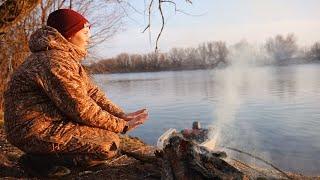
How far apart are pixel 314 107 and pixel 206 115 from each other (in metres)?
7.25

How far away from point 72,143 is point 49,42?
97cm

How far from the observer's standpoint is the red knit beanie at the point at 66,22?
433cm

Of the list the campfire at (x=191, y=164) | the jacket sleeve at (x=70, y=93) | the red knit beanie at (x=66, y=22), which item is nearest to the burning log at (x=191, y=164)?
the campfire at (x=191, y=164)

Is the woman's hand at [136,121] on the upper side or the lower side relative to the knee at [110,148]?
upper

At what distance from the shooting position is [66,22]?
4.34m

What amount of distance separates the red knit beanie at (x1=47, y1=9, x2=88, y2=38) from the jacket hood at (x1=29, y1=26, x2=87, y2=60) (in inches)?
3.8

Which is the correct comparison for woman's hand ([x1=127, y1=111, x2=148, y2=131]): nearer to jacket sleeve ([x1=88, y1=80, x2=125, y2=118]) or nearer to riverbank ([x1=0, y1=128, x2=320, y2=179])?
jacket sleeve ([x1=88, y1=80, x2=125, y2=118])

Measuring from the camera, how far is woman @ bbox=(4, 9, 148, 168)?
4.05 meters

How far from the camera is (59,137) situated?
13.7 ft

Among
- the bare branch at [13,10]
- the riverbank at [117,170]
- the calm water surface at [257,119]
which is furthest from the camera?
the calm water surface at [257,119]

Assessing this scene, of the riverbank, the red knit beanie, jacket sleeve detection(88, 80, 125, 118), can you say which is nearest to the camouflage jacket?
the red knit beanie

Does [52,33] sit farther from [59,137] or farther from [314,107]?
[314,107]

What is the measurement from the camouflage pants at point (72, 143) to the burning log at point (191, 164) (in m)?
0.58

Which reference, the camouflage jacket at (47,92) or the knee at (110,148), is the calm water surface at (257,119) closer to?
the knee at (110,148)
